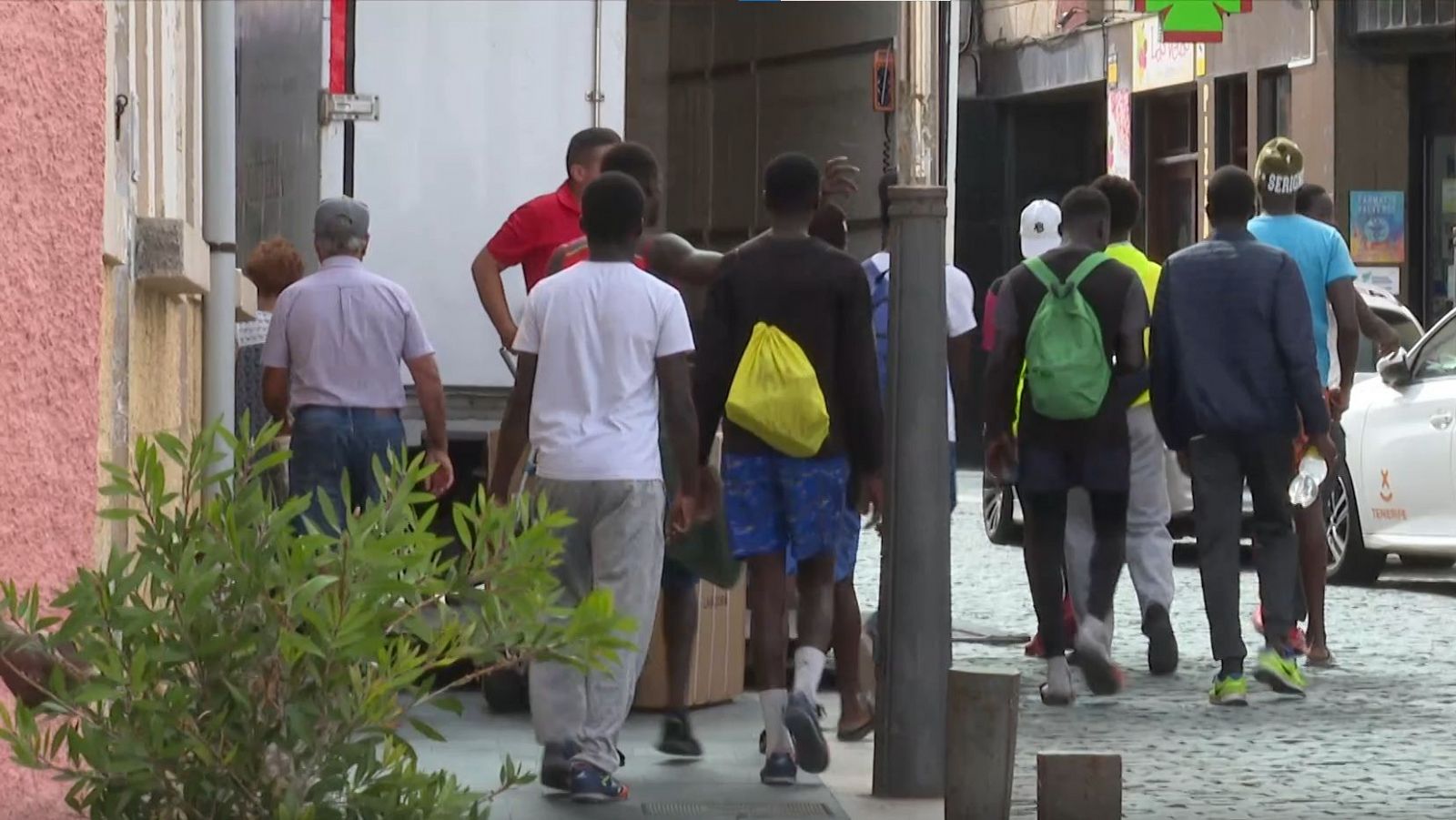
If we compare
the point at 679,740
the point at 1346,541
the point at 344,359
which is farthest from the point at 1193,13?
the point at 679,740

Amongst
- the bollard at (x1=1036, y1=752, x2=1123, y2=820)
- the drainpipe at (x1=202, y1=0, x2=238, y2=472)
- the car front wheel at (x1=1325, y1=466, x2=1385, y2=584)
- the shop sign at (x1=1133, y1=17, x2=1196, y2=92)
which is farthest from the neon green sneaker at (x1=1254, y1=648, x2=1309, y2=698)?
the shop sign at (x1=1133, y1=17, x2=1196, y2=92)

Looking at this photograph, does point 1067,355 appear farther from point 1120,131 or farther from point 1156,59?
point 1120,131

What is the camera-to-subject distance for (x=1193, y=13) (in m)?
19.6

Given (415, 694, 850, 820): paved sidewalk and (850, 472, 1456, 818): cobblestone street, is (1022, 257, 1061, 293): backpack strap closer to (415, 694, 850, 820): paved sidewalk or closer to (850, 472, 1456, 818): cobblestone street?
(850, 472, 1456, 818): cobblestone street

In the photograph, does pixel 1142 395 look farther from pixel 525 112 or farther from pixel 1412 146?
pixel 1412 146

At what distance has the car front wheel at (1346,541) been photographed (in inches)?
547

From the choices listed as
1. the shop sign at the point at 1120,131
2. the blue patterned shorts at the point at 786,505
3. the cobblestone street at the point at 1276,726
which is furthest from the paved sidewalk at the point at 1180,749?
the shop sign at the point at 1120,131

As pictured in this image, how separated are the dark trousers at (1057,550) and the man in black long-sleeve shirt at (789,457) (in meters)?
1.70

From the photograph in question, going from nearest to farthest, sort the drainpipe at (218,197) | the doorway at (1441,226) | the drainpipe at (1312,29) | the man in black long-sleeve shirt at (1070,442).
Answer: the drainpipe at (218,197), the man in black long-sleeve shirt at (1070,442), the doorway at (1441,226), the drainpipe at (1312,29)

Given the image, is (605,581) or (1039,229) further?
(1039,229)

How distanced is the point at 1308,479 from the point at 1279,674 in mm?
661

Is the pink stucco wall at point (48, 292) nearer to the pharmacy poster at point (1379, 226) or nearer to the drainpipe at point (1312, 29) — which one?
the pharmacy poster at point (1379, 226)

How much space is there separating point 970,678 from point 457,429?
3.76 meters

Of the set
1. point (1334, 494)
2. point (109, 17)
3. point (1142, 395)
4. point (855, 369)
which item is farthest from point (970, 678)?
point (1334, 494)
